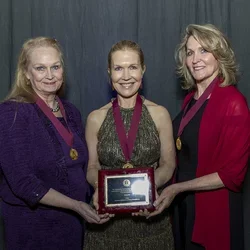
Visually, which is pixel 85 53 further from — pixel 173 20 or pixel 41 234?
pixel 41 234

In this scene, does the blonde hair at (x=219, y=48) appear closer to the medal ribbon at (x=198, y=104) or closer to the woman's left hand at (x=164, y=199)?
the medal ribbon at (x=198, y=104)

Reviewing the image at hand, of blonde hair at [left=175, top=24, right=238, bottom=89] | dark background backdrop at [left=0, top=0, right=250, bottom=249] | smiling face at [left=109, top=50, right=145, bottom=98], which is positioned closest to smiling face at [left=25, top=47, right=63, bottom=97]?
smiling face at [left=109, top=50, right=145, bottom=98]

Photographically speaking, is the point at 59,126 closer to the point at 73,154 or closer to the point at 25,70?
the point at 73,154

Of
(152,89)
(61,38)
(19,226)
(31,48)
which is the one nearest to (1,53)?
(61,38)

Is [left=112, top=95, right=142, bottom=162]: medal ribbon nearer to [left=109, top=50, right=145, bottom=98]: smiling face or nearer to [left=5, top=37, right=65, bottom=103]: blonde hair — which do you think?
[left=109, top=50, right=145, bottom=98]: smiling face

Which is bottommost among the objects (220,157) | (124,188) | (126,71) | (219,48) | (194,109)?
(124,188)

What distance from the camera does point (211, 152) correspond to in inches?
87.4

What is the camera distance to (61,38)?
284 cm

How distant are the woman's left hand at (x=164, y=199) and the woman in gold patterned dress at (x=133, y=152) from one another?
0.26 ft

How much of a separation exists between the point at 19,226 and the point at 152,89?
127cm

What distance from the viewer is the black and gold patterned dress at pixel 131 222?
2.29 m

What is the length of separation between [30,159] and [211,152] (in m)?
0.89

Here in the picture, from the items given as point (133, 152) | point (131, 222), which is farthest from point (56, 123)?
point (131, 222)

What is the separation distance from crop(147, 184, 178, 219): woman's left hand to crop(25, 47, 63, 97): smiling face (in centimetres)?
76
